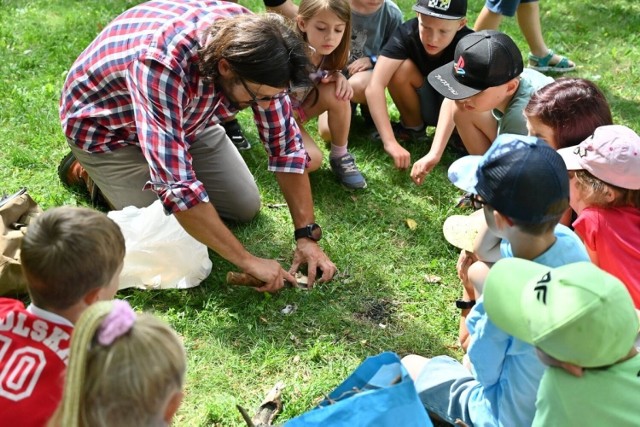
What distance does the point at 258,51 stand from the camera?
2.63 metres

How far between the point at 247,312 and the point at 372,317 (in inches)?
21.6

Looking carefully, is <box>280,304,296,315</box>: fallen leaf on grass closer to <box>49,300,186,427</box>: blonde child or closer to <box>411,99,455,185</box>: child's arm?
<box>411,99,455,185</box>: child's arm

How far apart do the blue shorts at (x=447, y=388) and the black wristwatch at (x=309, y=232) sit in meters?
0.95

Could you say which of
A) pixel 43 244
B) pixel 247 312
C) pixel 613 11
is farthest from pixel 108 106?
pixel 613 11

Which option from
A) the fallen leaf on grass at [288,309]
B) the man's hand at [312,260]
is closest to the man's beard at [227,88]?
the man's hand at [312,260]

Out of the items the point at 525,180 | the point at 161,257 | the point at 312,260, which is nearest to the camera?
the point at 525,180

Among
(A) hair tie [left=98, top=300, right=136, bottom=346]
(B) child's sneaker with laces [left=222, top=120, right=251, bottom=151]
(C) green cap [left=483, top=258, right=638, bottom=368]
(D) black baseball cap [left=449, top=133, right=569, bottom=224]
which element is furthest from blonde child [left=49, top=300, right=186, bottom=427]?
(B) child's sneaker with laces [left=222, top=120, right=251, bottom=151]

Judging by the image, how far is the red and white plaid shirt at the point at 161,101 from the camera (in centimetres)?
280

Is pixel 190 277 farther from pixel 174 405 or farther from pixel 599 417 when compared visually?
pixel 599 417

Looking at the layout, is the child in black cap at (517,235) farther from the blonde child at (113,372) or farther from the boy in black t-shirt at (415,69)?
the boy in black t-shirt at (415,69)

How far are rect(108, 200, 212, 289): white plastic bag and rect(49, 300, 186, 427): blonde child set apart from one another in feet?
5.07

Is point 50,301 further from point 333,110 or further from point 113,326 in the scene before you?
point 333,110

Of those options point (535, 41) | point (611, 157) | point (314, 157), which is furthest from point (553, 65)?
point (611, 157)

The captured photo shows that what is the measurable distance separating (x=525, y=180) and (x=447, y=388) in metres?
0.84
